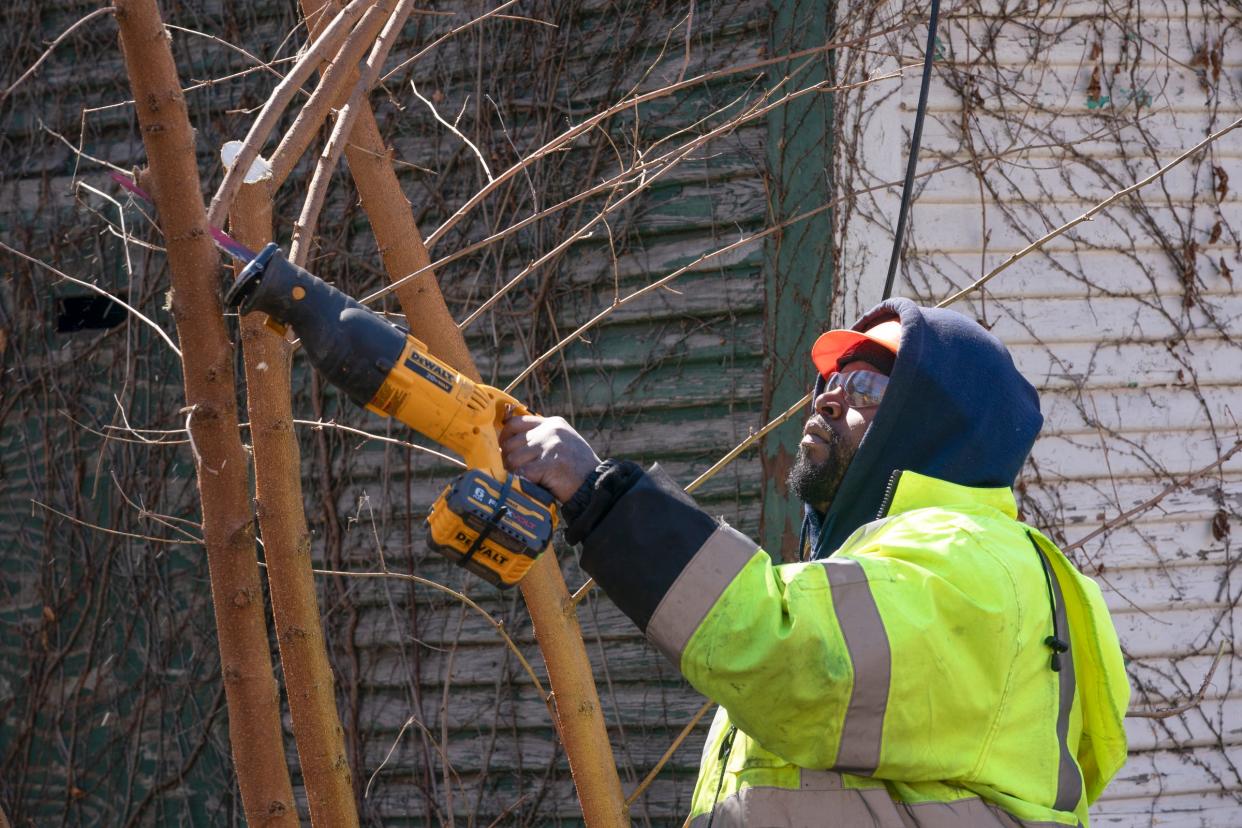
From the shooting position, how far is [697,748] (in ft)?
13.3

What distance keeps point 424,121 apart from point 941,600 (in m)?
3.63

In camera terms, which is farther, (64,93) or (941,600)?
(64,93)

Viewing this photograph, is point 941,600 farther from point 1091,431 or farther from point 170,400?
point 170,400

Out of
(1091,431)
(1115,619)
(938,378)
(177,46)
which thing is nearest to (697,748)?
(1115,619)

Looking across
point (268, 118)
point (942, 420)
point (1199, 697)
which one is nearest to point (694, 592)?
point (942, 420)

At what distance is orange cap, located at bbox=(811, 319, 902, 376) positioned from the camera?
222cm

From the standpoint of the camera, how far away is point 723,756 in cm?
197

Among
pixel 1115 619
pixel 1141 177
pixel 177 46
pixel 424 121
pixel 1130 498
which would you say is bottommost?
pixel 1115 619

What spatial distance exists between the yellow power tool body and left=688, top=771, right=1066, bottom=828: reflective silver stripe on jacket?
1.67ft

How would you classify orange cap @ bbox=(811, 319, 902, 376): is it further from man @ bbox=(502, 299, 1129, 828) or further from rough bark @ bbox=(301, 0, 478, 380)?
rough bark @ bbox=(301, 0, 478, 380)

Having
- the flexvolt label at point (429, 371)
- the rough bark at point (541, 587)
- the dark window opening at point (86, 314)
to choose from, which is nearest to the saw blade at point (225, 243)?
the flexvolt label at point (429, 371)

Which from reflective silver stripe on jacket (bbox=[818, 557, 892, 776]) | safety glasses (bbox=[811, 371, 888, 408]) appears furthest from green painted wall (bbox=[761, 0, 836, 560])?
reflective silver stripe on jacket (bbox=[818, 557, 892, 776])

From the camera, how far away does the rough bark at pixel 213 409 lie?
186 centimetres

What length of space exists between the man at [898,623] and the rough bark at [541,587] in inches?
18.1
